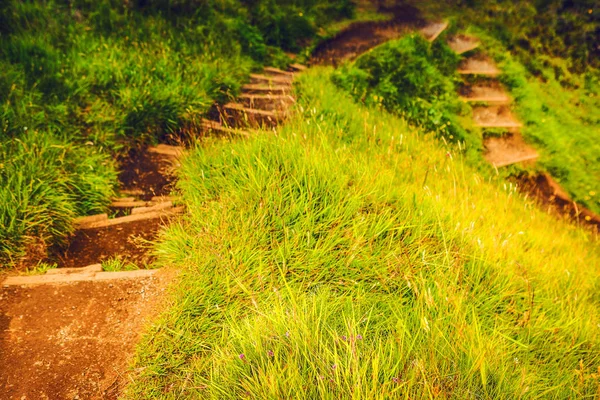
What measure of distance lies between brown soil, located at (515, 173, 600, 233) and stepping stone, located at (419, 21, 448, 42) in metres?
3.51

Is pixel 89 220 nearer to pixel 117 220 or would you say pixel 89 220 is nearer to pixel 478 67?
pixel 117 220

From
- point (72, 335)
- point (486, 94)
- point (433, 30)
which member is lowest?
point (72, 335)

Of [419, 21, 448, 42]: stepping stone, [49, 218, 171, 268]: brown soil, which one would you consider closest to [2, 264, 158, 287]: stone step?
[49, 218, 171, 268]: brown soil

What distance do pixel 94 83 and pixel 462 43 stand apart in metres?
7.33

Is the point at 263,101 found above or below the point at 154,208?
above

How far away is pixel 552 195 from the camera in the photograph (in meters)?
6.77

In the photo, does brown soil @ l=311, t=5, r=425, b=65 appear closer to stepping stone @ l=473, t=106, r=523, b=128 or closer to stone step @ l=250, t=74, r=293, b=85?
stone step @ l=250, t=74, r=293, b=85

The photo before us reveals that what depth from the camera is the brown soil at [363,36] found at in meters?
8.03

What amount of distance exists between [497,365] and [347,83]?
17.2ft

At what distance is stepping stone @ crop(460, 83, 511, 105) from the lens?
7.83 m

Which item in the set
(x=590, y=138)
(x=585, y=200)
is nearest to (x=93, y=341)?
(x=585, y=200)

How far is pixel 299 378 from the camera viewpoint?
6.95 ft

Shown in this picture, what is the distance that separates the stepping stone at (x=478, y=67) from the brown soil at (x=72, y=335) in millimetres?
7471

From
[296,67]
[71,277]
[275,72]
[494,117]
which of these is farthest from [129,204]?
[494,117]
